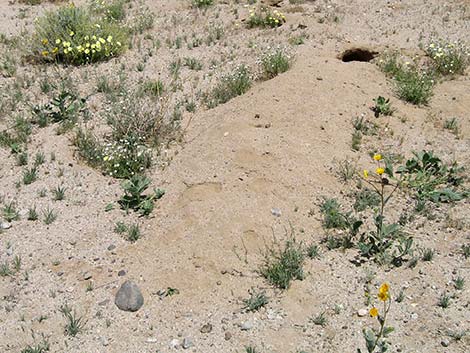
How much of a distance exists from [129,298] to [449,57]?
5295mm

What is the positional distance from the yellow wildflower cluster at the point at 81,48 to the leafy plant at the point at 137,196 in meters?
3.30

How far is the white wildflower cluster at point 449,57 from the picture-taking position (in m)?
7.70

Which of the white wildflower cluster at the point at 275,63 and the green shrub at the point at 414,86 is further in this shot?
the white wildflower cluster at the point at 275,63

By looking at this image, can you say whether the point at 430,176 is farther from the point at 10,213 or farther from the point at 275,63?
the point at 10,213

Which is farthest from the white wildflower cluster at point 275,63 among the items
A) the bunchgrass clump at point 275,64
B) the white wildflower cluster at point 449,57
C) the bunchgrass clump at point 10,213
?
the bunchgrass clump at point 10,213

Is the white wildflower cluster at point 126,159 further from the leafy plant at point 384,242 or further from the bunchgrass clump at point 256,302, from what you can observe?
the leafy plant at point 384,242

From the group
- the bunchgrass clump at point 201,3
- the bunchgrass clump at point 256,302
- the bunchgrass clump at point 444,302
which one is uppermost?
the bunchgrass clump at point 444,302

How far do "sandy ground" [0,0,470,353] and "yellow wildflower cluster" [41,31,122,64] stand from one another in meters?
2.03

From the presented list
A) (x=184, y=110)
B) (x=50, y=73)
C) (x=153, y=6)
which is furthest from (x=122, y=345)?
(x=153, y=6)

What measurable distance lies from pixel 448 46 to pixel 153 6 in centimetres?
514

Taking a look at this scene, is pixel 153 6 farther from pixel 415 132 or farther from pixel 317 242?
pixel 317 242

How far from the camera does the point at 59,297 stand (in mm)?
4781

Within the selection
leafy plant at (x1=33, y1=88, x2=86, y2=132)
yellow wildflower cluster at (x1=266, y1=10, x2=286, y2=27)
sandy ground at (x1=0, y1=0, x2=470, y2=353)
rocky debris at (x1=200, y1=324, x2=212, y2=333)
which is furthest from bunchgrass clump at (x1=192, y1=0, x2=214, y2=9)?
rocky debris at (x1=200, y1=324, x2=212, y2=333)

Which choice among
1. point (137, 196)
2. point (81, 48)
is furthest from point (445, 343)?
point (81, 48)
